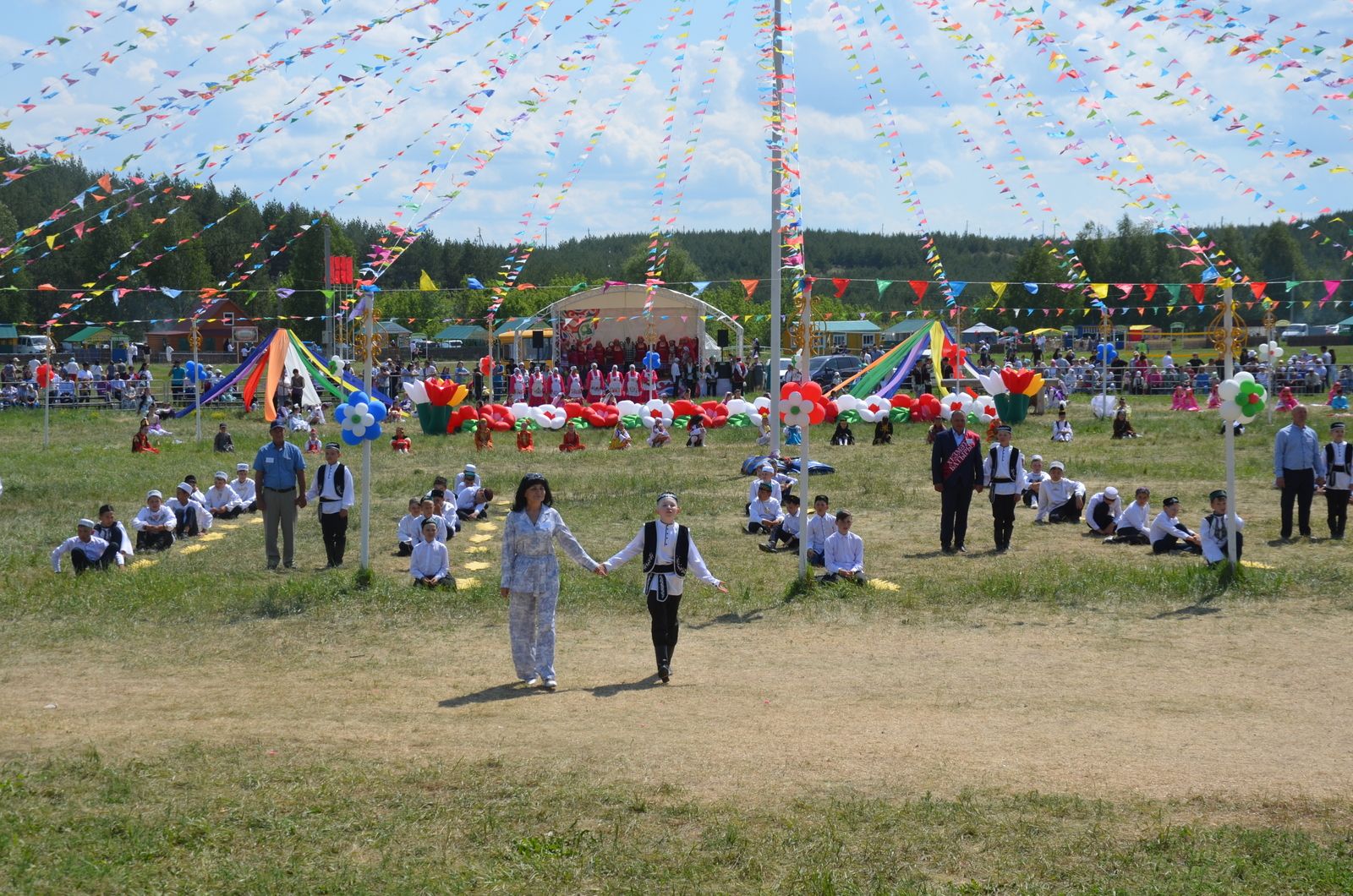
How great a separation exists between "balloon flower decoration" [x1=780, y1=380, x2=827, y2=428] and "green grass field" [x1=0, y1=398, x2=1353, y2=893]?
181cm

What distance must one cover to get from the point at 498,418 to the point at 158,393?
643 inches

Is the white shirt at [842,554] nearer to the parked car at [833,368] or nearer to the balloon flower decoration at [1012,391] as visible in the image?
the balloon flower decoration at [1012,391]

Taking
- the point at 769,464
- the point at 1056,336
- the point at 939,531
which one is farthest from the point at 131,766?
the point at 1056,336

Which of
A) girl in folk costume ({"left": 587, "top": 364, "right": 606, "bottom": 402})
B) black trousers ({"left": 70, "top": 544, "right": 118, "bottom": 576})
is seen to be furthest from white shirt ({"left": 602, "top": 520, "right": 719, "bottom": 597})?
girl in folk costume ({"left": 587, "top": 364, "right": 606, "bottom": 402})

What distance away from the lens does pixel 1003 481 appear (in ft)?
55.8

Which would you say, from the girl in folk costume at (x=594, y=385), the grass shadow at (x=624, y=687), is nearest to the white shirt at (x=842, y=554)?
the grass shadow at (x=624, y=687)

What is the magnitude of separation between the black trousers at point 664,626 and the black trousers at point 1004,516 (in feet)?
24.2

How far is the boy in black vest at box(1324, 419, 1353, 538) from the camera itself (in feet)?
56.1

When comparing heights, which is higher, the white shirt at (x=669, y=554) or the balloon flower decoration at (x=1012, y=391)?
the balloon flower decoration at (x=1012, y=391)

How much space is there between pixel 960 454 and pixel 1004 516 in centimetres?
98

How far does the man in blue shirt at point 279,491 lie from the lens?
52.7 feet

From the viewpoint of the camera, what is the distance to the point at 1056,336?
69.8m

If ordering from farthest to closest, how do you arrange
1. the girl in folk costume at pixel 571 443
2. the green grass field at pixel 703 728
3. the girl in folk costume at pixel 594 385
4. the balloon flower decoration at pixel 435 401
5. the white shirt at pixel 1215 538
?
the girl in folk costume at pixel 594 385, the balloon flower decoration at pixel 435 401, the girl in folk costume at pixel 571 443, the white shirt at pixel 1215 538, the green grass field at pixel 703 728

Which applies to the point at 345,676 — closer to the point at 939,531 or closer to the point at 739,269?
the point at 939,531
